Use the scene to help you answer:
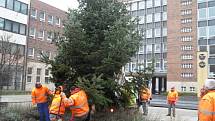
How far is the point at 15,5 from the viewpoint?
53.1m

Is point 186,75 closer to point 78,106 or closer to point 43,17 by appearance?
point 43,17

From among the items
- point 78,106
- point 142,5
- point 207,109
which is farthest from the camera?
point 142,5

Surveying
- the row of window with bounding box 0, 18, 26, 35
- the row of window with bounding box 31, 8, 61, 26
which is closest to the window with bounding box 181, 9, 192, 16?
the row of window with bounding box 31, 8, 61, 26

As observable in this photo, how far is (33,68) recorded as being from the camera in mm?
57438

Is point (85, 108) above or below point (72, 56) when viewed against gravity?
below

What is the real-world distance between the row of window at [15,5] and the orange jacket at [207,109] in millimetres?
46707

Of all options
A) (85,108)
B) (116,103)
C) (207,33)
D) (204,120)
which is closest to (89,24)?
(116,103)

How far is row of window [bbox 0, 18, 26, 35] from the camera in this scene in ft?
164

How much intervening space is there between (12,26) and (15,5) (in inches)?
122

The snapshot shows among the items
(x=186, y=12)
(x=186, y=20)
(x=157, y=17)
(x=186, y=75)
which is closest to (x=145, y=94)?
(x=186, y=75)

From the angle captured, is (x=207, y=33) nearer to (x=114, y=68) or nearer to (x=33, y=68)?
(x=33, y=68)

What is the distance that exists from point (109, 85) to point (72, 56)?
208 cm

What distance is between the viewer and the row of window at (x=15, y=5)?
50.7m

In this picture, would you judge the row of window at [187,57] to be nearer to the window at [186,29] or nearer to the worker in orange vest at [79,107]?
the window at [186,29]
